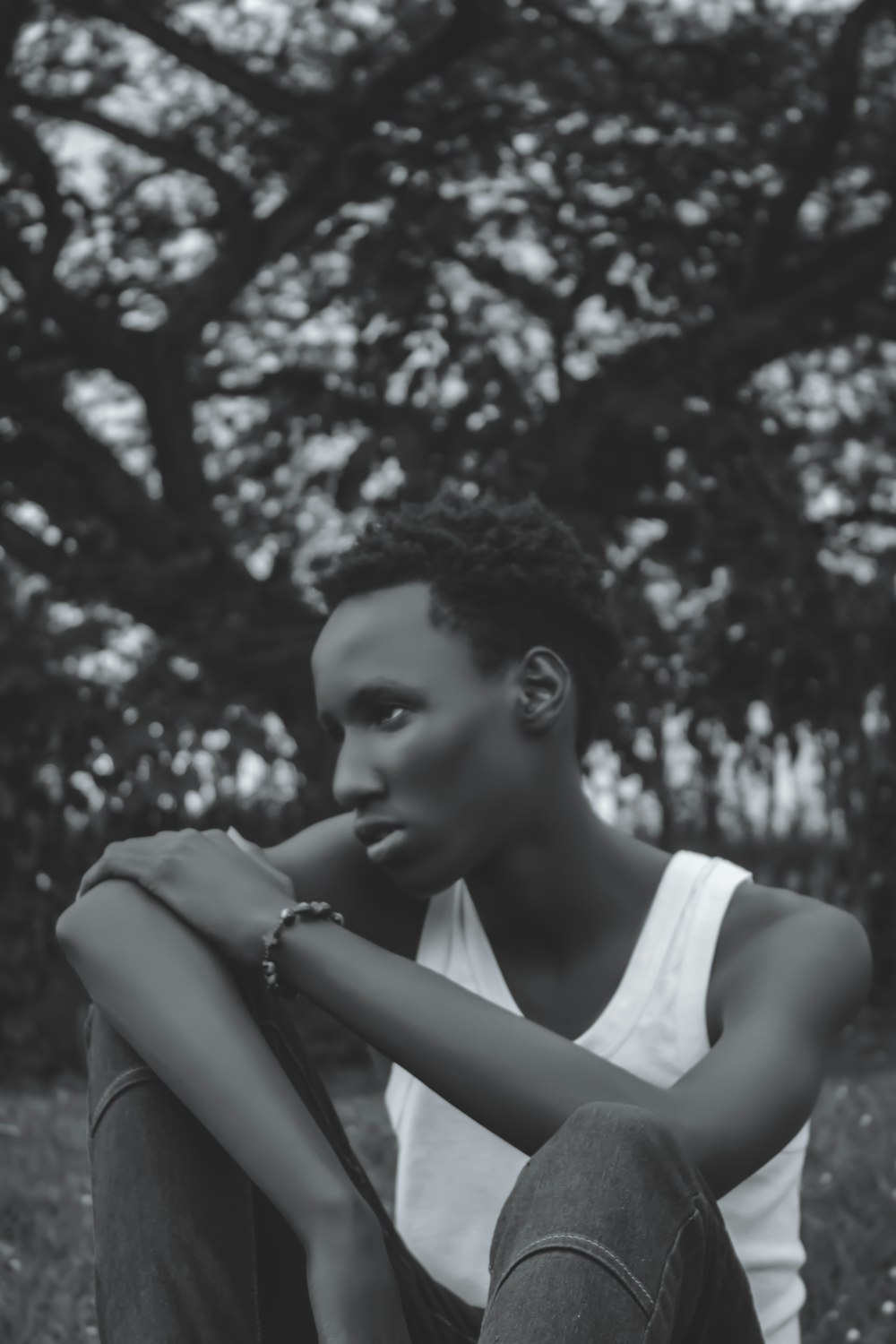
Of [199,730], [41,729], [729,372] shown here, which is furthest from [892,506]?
[41,729]

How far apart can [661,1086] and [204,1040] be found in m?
0.64

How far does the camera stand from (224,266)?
267 inches

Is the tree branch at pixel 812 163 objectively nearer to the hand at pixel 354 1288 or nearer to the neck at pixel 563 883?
the neck at pixel 563 883

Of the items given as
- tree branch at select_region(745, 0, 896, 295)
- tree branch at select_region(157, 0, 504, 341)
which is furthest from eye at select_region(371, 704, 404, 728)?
tree branch at select_region(745, 0, 896, 295)

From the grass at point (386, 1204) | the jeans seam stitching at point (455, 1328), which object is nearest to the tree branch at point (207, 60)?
the grass at point (386, 1204)

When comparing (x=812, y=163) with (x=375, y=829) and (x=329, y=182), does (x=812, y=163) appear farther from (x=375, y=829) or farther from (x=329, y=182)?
(x=375, y=829)

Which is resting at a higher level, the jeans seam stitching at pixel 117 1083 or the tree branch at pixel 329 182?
the jeans seam stitching at pixel 117 1083

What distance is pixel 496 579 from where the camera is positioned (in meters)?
2.62

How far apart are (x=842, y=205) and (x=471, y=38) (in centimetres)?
196

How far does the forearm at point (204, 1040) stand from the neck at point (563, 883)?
52 cm

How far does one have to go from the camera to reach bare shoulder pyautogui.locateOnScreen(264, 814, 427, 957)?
9.02 ft

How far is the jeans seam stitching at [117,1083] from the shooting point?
224cm

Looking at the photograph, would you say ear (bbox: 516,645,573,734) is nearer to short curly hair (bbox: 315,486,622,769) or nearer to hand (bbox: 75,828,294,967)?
short curly hair (bbox: 315,486,622,769)

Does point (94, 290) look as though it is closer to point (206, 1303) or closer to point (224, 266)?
point (224, 266)
